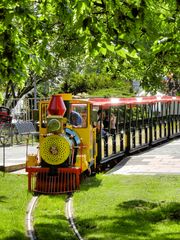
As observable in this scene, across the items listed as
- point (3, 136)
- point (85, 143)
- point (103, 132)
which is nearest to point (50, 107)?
point (85, 143)

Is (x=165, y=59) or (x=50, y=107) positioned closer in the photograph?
(x=165, y=59)

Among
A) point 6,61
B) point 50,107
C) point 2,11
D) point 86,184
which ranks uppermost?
point 2,11

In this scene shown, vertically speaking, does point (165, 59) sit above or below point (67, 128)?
above

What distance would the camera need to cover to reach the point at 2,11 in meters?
7.61

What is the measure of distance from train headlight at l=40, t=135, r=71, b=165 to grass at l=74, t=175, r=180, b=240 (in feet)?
3.19

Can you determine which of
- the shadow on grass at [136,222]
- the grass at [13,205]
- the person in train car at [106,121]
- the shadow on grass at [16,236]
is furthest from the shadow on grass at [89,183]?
the shadow on grass at [16,236]

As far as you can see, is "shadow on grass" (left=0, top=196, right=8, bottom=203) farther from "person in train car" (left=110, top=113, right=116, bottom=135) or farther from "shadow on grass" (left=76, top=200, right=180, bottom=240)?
"person in train car" (left=110, top=113, right=116, bottom=135)

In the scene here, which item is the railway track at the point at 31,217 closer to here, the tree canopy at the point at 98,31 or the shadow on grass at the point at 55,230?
the shadow on grass at the point at 55,230

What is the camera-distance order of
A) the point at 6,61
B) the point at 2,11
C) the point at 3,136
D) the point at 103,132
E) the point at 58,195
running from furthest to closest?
the point at 3,136 → the point at 103,132 → the point at 58,195 → the point at 6,61 → the point at 2,11

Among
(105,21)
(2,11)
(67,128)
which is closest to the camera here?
(2,11)

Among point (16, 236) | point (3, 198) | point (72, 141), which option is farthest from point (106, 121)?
point (16, 236)

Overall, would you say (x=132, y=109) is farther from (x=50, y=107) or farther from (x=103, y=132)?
(x=50, y=107)

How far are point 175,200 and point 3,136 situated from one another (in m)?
15.3

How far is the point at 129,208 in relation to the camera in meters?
11.3
